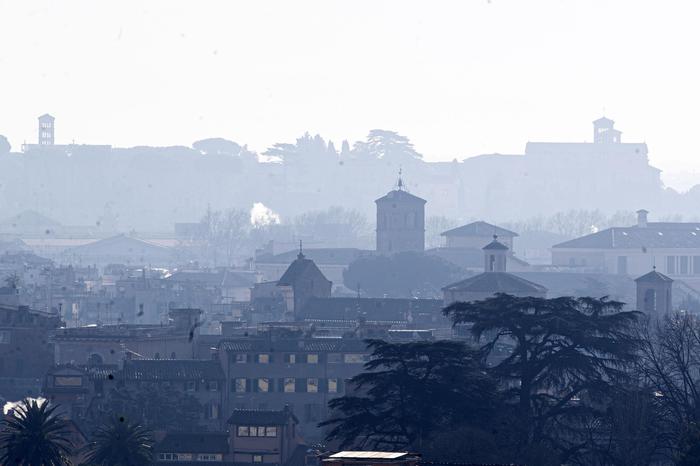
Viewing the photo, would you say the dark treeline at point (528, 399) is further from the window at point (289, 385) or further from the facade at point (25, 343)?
the facade at point (25, 343)

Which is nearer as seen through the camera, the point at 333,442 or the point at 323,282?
the point at 333,442

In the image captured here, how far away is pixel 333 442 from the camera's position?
→ 63188 millimetres

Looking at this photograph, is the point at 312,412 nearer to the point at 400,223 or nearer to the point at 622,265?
the point at 400,223

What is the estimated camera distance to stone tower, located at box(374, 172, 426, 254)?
148m

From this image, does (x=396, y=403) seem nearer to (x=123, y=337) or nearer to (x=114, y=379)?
(x=114, y=379)

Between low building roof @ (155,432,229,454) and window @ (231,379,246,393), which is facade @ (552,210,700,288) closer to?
window @ (231,379,246,393)

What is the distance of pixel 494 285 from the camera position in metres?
103

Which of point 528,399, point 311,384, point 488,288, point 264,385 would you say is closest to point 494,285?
point 488,288

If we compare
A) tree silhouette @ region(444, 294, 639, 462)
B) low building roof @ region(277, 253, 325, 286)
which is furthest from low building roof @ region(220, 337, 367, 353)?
low building roof @ region(277, 253, 325, 286)

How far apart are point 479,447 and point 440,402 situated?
198 inches

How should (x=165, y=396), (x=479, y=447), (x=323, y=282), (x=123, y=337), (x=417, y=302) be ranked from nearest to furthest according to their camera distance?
(x=479, y=447), (x=165, y=396), (x=123, y=337), (x=417, y=302), (x=323, y=282)

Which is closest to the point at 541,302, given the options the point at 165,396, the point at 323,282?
the point at 165,396

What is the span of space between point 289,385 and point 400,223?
6475 cm

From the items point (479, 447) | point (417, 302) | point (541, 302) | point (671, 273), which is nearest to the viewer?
point (479, 447)
